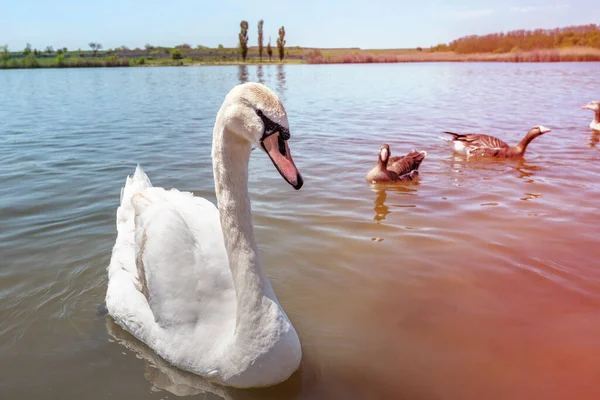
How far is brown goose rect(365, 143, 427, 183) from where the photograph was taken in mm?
7879

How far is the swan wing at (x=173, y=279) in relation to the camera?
308 centimetres

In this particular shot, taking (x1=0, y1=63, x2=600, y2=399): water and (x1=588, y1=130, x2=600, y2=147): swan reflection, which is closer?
(x1=0, y1=63, x2=600, y2=399): water

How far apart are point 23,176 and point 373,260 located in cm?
659

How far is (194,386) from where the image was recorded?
122 inches

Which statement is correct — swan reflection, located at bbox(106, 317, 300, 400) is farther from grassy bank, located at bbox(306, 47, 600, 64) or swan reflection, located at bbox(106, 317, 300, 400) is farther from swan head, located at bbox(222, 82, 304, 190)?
grassy bank, located at bbox(306, 47, 600, 64)

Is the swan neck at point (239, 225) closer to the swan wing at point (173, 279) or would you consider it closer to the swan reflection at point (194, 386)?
the swan wing at point (173, 279)

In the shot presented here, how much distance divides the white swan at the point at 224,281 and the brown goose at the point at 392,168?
4.82m

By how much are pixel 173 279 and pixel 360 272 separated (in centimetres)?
216

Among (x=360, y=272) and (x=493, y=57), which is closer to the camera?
(x=360, y=272)

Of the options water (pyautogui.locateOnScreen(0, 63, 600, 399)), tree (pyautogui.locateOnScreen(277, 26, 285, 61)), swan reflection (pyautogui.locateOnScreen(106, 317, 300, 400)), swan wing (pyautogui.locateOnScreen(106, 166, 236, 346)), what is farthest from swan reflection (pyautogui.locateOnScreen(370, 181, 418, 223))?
tree (pyautogui.locateOnScreen(277, 26, 285, 61))

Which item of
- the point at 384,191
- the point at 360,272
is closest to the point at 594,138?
the point at 384,191

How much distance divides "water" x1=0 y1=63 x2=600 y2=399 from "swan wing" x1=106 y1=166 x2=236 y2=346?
28 cm

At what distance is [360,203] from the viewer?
22.9 feet

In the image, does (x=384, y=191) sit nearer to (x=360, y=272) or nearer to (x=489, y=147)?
(x=360, y=272)
